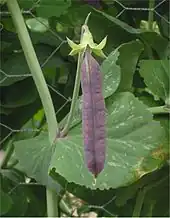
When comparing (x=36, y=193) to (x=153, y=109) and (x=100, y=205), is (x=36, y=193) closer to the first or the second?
(x=100, y=205)

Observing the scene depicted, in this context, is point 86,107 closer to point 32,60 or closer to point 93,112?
point 93,112

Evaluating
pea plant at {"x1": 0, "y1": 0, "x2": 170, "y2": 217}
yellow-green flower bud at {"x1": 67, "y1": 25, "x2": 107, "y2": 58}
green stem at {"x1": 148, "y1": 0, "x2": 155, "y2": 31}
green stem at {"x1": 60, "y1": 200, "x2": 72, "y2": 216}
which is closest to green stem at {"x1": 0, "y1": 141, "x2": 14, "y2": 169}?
pea plant at {"x1": 0, "y1": 0, "x2": 170, "y2": 217}

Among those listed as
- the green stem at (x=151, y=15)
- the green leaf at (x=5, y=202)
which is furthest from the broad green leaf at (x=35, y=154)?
the green stem at (x=151, y=15)

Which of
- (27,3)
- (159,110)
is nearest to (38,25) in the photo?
(27,3)

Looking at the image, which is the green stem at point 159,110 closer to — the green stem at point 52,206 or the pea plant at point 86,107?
the pea plant at point 86,107

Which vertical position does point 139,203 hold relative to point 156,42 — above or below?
below

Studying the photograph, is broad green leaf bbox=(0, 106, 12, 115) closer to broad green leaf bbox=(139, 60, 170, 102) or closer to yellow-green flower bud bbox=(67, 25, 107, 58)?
broad green leaf bbox=(139, 60, 170, 102)

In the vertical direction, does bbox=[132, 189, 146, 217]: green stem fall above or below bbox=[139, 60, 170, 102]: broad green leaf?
below
